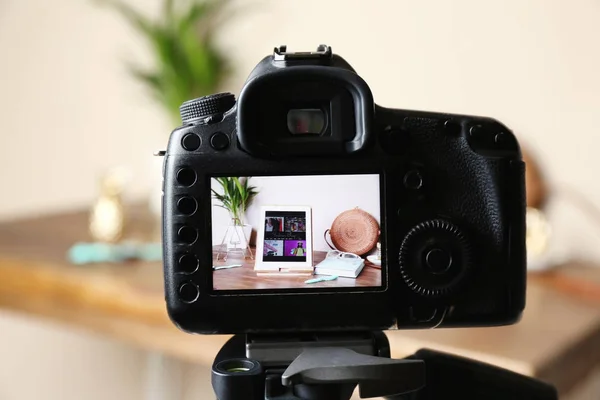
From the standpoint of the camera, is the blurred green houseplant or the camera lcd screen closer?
the camera lcd screen

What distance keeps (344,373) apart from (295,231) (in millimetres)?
103

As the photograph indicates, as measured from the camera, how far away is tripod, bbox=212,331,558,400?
44cm

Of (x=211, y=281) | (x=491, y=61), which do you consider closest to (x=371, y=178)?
(x=211, y=281)

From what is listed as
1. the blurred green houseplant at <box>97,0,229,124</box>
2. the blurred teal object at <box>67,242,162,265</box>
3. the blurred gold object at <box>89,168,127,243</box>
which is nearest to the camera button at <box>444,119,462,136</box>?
the blurred teal object at <box>67,242,162,265</box>

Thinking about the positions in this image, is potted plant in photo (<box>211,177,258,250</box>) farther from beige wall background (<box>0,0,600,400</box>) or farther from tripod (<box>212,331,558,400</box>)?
beige wall background (<box>0,0,600,400</box>)

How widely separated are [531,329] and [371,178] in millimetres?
650

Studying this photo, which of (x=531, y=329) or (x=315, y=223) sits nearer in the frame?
(x=315, y=223)

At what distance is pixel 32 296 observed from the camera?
1421mm

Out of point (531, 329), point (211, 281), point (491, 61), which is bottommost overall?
point (531, 329)

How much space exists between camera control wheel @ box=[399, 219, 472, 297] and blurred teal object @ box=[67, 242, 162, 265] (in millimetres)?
1007

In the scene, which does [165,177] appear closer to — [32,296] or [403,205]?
[403,205]

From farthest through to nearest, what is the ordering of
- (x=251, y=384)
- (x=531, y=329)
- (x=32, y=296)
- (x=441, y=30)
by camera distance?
(x=441, y=30)
(x=32, y=296)
(x=531, y=329)
(x=251, y=384)

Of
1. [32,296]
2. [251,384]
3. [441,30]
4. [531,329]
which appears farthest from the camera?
[441,30]

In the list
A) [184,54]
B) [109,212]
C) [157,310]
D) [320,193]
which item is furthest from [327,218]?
[184,54]
